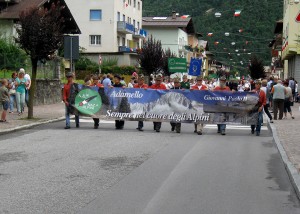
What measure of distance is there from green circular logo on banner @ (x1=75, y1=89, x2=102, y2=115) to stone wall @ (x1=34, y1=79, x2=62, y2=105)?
1003cm

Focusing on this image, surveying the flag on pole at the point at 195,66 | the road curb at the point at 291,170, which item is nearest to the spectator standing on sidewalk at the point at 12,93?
the flag on pole at the point at 195,66

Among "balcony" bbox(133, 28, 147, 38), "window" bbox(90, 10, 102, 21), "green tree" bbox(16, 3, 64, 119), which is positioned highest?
"window" bbox(90, 10, 102, 21)

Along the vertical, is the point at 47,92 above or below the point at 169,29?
below

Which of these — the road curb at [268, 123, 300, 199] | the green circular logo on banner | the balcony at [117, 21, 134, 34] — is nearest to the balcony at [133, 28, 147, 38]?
the balcony at [117, 21, 134, 34]

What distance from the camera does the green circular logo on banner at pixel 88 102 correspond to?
66.2 feet

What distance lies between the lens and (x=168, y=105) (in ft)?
64.4

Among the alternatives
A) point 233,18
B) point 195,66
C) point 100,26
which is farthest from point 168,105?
point 233,18

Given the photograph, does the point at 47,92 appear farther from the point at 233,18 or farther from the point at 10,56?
the point at 233,18

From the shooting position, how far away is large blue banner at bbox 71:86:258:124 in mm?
19375

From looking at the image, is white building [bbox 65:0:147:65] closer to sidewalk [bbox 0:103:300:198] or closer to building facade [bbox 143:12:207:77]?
building facade [bbox 143:12:207:77]

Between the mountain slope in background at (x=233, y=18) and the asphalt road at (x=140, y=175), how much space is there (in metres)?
52.7

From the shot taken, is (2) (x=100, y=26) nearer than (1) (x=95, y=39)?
Yes

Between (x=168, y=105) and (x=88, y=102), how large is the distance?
278 centimetres

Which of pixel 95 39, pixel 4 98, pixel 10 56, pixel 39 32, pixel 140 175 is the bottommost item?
pixel 140 175
